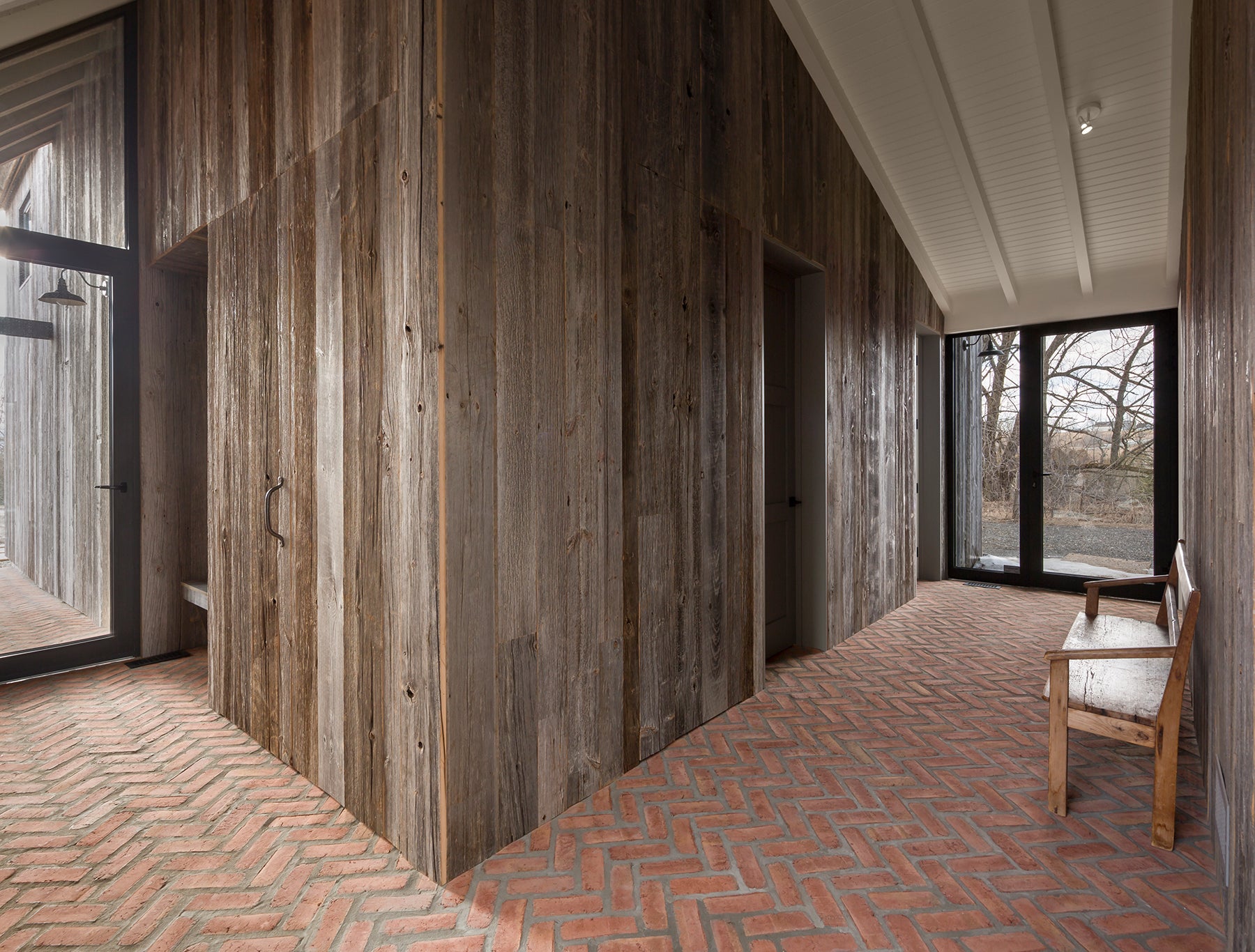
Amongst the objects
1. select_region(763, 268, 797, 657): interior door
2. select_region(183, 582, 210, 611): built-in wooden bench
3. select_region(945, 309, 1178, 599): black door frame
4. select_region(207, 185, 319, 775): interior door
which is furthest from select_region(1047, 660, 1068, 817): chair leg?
select_region(945, 309, 1178, 599): black door frame

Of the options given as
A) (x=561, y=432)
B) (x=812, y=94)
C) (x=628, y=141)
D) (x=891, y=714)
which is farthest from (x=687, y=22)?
(x=891, y=714)

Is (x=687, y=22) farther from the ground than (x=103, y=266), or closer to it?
farther from the ground

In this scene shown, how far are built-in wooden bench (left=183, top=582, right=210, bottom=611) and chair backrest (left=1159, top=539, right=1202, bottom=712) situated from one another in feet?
15.2

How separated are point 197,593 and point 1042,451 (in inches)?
292

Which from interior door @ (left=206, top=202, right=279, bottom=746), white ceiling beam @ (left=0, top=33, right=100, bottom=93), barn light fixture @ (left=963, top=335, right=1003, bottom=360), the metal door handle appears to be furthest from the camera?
barn light fixture @ (left=963, top=335, right=1003, bottom=360)

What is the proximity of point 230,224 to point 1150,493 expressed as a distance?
7625mm

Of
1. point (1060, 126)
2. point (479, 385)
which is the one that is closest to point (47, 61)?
point (479, 385)

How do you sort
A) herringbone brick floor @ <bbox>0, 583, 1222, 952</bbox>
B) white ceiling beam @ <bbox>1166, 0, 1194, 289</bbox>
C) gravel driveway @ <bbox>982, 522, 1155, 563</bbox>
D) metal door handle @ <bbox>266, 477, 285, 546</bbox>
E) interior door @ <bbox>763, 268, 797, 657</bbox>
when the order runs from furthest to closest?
1. gravel driveway @ <bbox>982, 522, 1155, 563</bbox>
2. interior door @ <bbox>763, 268, 797, 657</bbox>
3. white ceiling beam @ <bbox>1166, 0, 1194, 289</bbox>
4. metal door handle @ <bbox>266, 477, 285, 546</bbox>
5. herringbone brick floor @ <bbox>0, 583, 1222, 952</bbox>

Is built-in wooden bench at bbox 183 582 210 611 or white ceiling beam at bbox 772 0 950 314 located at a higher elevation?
white ceiling beam at bbox 772 0 950 314

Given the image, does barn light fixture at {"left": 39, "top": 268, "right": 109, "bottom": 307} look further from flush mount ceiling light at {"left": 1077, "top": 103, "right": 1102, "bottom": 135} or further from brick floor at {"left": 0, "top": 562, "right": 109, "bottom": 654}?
flush mount ceiling light at {"left": 1077, "top": 103, "right": 1102, "bottom": 135}

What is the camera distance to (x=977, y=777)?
275 cm

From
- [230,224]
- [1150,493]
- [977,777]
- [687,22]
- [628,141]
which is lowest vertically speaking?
[977,777]

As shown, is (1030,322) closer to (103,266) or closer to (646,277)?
(646,277)

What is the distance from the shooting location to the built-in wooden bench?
3.89 meters
